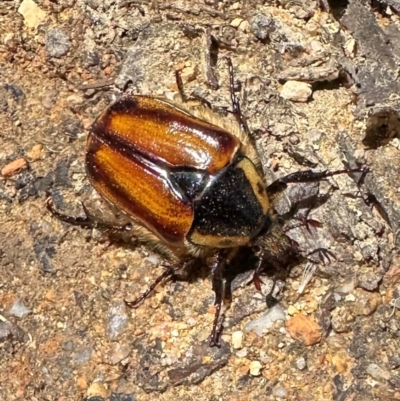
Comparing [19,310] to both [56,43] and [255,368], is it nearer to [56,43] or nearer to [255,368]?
[255,368]

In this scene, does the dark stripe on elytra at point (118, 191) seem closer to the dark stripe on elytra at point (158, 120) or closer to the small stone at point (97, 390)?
the dark stripe on elytra at point (158, 120)

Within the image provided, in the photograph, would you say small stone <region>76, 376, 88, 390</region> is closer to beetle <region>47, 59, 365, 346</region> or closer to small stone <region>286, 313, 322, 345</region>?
beetle <region>47, 59, 365, 346</region>

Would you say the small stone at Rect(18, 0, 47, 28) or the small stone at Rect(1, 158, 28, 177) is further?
the small stone at Rect(18, 0, 47, 28)

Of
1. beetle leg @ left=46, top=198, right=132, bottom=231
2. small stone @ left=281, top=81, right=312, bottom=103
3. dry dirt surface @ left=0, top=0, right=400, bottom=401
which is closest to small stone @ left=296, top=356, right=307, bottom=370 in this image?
dry dirt surface @ left=0, top=0, right=400, bottom=401

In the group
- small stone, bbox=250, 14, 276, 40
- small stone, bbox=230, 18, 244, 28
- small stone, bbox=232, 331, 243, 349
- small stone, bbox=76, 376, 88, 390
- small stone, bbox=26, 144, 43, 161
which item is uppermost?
small stone, bbox=250, 14, 276, 40

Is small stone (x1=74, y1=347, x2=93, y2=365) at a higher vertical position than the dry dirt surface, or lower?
lower

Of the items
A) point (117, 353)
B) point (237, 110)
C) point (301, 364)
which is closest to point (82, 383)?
point (117, 353)

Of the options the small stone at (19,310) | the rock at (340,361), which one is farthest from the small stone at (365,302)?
the small stone at (19,310)
